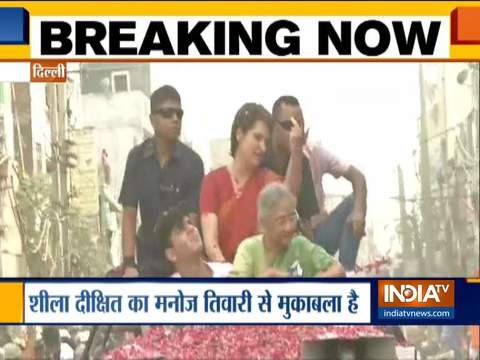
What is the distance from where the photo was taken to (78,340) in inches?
182

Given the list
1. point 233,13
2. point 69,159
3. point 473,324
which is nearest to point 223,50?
point 233,13

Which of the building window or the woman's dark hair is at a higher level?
the building window

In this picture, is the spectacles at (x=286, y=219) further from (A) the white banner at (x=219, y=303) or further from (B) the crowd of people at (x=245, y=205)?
(A) the white banner at (x=219, y=303)

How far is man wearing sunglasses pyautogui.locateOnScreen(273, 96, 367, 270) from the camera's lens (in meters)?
4.55

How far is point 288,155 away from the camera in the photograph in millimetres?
4543

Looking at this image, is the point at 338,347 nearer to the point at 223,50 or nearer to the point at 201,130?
the point at 201,130

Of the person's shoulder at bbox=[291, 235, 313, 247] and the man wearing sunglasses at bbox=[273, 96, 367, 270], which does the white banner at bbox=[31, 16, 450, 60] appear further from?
the person's shoulder at bbox=[291, 235, 313, 247]

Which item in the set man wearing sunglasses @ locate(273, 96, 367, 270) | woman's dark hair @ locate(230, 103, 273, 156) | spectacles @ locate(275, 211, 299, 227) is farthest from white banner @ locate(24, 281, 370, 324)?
woman's dark hair @ locate(230, 103, 273, 156)

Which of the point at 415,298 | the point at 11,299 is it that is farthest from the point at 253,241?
the point at 11,299

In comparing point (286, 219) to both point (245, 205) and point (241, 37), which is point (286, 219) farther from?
point (241, 37)

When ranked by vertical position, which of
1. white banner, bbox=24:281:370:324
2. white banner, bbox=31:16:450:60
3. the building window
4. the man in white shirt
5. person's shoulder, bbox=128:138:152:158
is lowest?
white banner, bbox=24:281:370:324

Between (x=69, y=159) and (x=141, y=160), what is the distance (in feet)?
1.34

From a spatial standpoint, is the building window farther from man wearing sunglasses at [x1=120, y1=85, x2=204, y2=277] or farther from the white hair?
the white hair

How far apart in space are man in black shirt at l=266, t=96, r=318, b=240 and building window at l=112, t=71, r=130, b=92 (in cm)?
84
